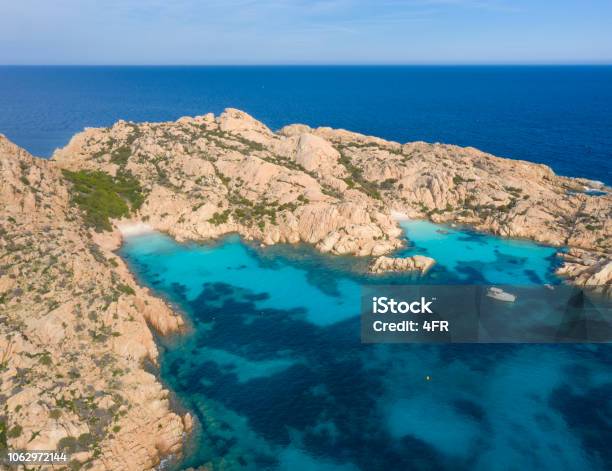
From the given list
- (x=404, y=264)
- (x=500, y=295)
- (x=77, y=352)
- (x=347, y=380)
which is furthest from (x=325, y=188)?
(x=77, y=352)

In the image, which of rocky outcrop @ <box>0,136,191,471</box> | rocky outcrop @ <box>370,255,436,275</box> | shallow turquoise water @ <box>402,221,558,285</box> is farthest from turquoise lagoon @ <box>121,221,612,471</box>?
rocky outcrop @ <box>0,136,191,471</box>

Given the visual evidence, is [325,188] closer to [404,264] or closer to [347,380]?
[404,264]

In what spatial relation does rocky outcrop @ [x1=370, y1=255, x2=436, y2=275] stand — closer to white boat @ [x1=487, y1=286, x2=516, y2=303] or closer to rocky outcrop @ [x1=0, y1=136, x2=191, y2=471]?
white boat @ [x1=487, y1=286, x2=516, y2=303]

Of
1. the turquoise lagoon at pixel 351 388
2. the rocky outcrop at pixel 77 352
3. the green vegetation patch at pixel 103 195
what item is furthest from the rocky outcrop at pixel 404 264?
the green vegetation patch at pixel 103 195

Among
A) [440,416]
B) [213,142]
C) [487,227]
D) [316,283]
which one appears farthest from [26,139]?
[440,416]

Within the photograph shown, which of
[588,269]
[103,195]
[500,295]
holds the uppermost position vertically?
[103,195]

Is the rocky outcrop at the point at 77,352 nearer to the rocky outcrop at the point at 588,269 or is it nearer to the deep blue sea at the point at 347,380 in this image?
the deep blue sea at the point at 347,380
